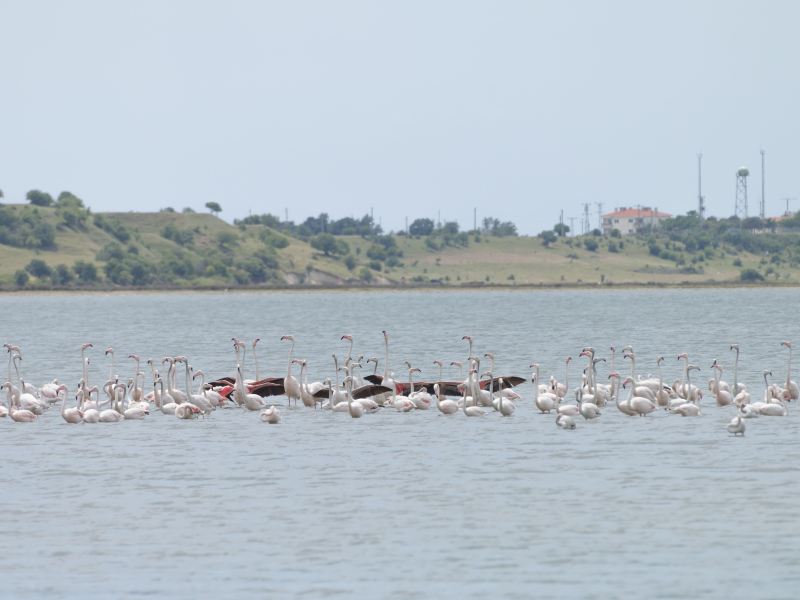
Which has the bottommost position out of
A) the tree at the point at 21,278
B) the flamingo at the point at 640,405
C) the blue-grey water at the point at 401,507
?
the blue-grey water at the point at 401,507

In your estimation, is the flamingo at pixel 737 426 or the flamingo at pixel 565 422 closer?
the flamingo at pixel 737 426

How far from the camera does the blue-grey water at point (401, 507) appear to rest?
1955 cm

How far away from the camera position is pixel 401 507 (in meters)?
24.1

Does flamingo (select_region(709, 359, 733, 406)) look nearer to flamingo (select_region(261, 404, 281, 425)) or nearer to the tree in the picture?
flamingo (select_region(261, 404, 281, 425))

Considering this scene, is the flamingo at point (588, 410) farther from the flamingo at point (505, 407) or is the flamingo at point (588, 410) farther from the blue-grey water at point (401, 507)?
the flamingo at point (505, 407)

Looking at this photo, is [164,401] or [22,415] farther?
[164,401]

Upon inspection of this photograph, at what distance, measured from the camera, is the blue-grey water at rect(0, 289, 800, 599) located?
1955 cm

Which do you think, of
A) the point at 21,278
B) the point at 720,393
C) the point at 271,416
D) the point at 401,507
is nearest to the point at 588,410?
the point at 720,393

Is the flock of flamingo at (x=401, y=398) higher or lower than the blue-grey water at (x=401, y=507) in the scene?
higher

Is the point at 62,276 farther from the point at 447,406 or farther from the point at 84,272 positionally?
the point at 447,406

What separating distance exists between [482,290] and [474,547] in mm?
177834

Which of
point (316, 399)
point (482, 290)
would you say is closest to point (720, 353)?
point (316, 399)

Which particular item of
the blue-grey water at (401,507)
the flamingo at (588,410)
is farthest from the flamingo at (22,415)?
the flamingo at (588,410)

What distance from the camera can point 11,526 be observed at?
75.5 ft
